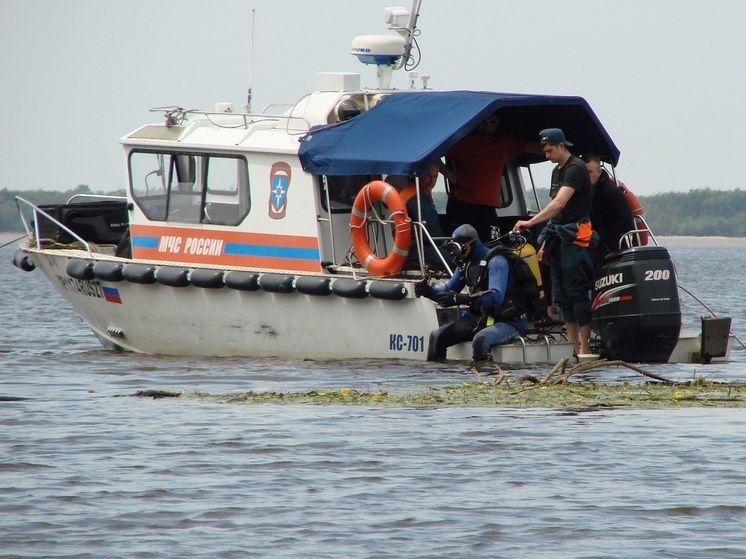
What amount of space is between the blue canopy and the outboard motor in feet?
5.74

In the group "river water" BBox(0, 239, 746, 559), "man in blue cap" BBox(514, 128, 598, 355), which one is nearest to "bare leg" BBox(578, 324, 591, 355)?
"man in blue cap" BBox(514, 128, 598, 355)

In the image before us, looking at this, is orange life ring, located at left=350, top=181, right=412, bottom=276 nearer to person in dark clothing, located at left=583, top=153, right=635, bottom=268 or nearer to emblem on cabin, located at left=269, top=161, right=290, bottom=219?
emblem on cabin, located at left=269, top=161, right=290, bottom=219

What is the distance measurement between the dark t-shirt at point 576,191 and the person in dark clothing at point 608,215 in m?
0.79

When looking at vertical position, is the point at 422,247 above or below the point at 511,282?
above

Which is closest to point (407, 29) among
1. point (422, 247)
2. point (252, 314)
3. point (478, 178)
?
point (478, 178)

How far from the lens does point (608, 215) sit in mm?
12164

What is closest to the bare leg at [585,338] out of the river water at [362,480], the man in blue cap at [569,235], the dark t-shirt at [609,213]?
the man in blue cap at [569,235]

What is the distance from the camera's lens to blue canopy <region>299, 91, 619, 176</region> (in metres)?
11.7

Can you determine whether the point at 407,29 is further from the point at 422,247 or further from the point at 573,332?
the point at 573,332

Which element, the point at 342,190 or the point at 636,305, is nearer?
the point at 636,305

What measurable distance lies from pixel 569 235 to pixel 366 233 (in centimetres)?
201

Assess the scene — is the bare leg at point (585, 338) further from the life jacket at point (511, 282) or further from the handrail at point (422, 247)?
the handrail at point (422, 247)

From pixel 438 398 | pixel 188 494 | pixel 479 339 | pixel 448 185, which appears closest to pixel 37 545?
pixel 188 494

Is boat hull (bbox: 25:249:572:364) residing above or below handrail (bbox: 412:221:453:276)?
below
